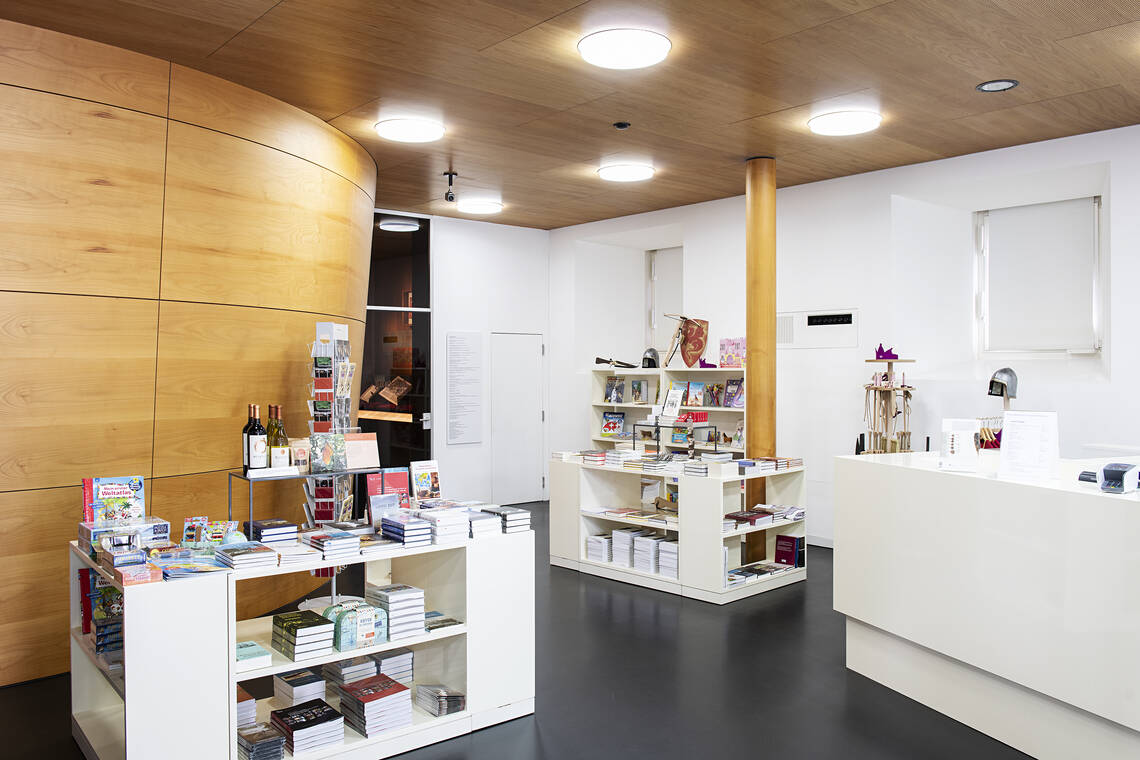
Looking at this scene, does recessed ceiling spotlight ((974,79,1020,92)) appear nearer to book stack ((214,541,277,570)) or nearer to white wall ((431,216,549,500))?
book stack ((214,541,277,570))

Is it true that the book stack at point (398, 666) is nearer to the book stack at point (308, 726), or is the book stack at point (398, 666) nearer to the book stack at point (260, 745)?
the book stack at point (308, 726)

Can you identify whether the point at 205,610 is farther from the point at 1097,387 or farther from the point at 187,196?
the point at 1097,387

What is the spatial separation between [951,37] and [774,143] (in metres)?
2.16

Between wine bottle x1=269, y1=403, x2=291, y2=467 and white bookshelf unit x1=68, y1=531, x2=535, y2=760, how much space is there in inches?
27.1

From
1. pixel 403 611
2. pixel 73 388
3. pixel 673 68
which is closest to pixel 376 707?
pixel 403 611

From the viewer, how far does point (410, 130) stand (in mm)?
5945

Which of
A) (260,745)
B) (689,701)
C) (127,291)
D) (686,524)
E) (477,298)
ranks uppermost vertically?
(477,298)

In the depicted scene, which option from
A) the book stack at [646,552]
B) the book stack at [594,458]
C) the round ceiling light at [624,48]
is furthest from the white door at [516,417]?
the round ceiling light at [624,48]

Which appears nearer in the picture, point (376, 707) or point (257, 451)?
point (376, 707)

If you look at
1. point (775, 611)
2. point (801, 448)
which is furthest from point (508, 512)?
point (801, 448)

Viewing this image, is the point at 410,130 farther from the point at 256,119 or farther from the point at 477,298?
the point at 477,298

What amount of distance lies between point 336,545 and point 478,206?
596cm

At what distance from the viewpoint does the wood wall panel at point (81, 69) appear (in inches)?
160

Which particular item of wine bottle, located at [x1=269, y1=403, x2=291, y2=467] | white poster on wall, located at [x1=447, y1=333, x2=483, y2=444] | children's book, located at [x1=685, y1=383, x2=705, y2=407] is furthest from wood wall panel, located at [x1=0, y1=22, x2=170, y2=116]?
children's book, located at [x1=685, y1=383, x2=705, y2=407]
